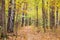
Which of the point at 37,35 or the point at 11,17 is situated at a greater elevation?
the point at 11,17

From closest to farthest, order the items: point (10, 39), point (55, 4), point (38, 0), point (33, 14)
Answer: point (10, 39)
point (55, 4)
point (38, 0)
point (33, 14)

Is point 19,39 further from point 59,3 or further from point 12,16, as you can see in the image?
point 59,3

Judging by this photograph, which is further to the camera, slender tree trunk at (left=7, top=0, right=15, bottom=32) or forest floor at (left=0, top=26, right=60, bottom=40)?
slender tree trunk at (left=7, top=0, right=15, bottom=32)

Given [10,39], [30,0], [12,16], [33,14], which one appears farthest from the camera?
[33,14]

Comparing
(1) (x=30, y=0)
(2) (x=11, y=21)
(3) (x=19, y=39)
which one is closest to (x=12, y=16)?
(2) (x=11, y=21)

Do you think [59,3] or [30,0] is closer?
[59,3]

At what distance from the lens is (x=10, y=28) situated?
15070mm

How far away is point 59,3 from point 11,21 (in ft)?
27.1

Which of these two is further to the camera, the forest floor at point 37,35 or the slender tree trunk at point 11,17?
the slender tree trunk at point 11,17

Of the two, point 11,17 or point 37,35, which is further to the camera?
point 37,35

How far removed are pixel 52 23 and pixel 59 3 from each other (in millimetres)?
2691

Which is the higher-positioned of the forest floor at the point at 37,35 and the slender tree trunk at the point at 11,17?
the slender tree trunk at the point at 11,17

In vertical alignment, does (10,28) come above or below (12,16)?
below

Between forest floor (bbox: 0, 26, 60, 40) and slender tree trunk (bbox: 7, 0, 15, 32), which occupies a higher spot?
slender tree trunk (bbox: 7, 0, 15, 32)
